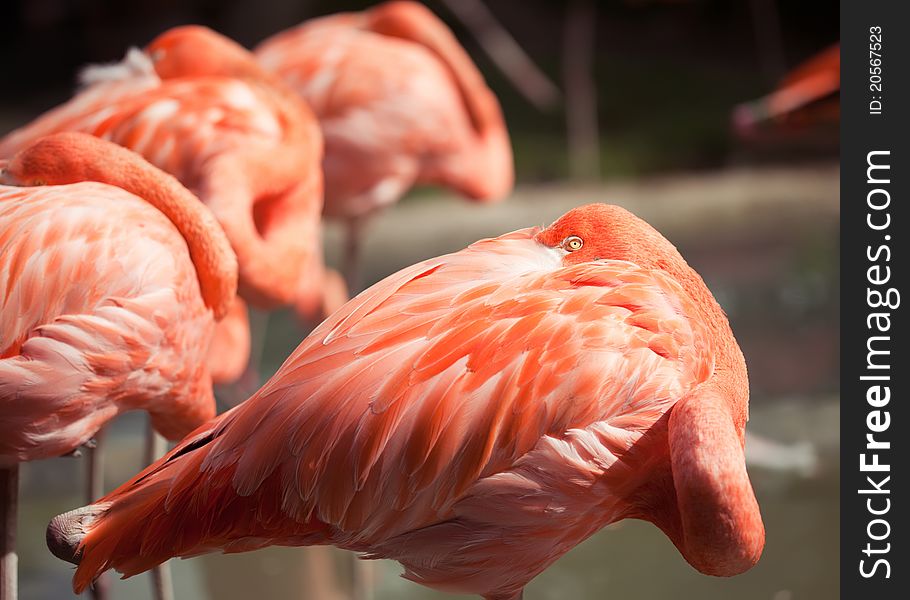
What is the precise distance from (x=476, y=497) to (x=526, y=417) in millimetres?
134

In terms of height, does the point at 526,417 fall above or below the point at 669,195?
above

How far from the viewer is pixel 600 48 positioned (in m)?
7.57

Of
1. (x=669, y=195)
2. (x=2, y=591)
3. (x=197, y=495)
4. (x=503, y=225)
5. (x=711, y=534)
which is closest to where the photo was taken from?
(x=711, y=534)

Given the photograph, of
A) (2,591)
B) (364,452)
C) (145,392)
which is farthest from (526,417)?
(2,591)

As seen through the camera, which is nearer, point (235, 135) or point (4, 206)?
point (4, 206)

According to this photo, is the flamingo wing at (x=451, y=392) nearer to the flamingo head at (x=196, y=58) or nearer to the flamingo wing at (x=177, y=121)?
the flamingo wing at (x=177, y=121)

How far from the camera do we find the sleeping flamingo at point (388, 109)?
341 centimetres

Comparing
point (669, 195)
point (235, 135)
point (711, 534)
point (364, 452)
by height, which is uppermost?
point (235, 135)

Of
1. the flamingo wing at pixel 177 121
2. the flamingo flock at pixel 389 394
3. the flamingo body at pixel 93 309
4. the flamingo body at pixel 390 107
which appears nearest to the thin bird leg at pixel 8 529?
the flamingo flock at pixel 389 394

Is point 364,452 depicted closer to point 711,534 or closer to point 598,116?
point 711,534

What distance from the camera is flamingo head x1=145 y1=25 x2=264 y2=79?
8.94 feet

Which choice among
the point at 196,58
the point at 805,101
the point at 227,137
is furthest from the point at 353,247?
the point at 805,101

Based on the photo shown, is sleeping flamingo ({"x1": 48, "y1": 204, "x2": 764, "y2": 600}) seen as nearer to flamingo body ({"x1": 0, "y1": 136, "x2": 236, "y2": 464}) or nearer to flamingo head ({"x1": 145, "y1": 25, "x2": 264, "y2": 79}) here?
flamingo body ({"x1": 0, "y1": 136, "x2": 236, "y2": 464})

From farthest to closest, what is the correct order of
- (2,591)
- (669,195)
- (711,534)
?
(669,195) < (2,591) < (711,534)
